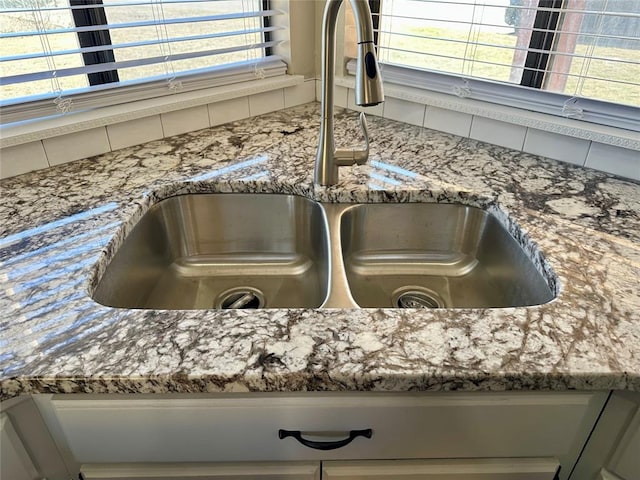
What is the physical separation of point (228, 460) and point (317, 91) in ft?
4.21

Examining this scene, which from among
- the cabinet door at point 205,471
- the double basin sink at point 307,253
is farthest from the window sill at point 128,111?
the cabinet door at point 205,471

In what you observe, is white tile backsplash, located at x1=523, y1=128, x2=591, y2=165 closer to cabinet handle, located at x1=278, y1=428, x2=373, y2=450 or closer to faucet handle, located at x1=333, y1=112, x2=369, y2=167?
faucet handle, located at x1=333, y1=112, x2=369, y2=167

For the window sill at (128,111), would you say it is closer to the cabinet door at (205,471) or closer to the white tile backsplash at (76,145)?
the white tile backsplash at (76,145)

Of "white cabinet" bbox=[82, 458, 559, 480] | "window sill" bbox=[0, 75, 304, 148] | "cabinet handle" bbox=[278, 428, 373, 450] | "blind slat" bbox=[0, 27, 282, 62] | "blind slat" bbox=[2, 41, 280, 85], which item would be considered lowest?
"white cabinet" bbox=[82, 458, 559, 480]

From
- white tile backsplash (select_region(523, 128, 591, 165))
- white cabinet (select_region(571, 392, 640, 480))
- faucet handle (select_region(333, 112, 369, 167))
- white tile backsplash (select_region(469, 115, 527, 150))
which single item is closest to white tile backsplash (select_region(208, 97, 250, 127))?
faucet handle (select_region(333, 112, 369, 167))

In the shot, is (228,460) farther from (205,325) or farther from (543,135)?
(543,135)

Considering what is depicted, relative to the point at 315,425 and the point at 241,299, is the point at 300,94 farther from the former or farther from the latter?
the point at 315,425

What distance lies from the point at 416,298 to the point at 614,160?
0.61m

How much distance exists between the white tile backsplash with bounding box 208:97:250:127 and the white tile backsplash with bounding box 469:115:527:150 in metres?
0.71

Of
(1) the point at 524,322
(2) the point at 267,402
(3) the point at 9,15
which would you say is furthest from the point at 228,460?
(3) the point at 9,15

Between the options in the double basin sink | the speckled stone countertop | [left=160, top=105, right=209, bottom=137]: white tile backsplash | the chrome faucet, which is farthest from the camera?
[left=160, top=105, right=209, bottom=137]: white tile backsplash

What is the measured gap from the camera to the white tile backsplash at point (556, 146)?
117 cm

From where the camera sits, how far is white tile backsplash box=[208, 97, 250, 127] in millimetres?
1405

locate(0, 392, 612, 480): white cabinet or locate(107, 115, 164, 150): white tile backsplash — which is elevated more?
locate(107, 115, 164, 150): white tile backsplash
